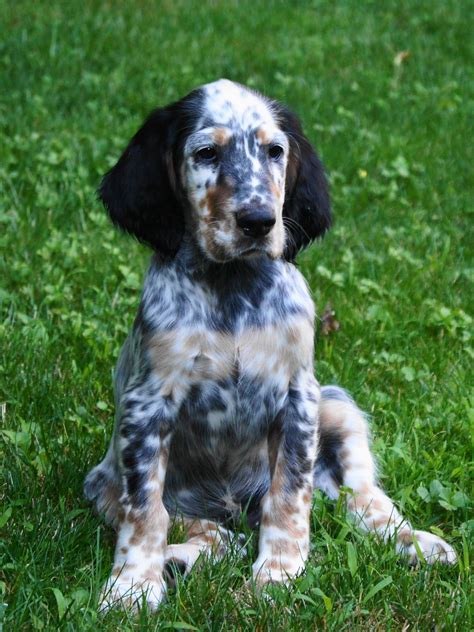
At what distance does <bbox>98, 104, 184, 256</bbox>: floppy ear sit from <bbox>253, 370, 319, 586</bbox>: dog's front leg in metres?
0.75

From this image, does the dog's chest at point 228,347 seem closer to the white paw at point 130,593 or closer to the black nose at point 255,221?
the black nose at point 255,221

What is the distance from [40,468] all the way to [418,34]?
9.06m

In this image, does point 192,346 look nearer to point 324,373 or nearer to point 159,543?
point 159,543

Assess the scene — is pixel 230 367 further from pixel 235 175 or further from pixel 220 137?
pixel 220 137

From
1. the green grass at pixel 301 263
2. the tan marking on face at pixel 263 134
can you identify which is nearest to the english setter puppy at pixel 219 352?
the tan marking on face at pixel 263 134

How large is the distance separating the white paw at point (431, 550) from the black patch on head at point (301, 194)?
1186 mm

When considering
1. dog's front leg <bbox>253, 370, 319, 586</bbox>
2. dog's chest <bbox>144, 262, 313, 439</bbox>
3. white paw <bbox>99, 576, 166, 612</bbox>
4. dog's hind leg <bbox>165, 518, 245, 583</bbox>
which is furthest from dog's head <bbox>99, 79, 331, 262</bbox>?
white paw <bbox>99, 576, 166, 612</bbox>

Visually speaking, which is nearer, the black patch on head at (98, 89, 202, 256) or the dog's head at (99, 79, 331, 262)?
the dog's head at (99, 79, 331, 262)

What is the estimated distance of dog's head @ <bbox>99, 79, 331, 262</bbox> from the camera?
3992 millimetres

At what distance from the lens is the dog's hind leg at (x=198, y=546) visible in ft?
13.3

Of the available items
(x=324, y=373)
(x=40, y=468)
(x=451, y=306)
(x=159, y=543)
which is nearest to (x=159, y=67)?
(x=451, y=306)

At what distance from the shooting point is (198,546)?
13.7 feet

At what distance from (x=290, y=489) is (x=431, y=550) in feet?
1.88

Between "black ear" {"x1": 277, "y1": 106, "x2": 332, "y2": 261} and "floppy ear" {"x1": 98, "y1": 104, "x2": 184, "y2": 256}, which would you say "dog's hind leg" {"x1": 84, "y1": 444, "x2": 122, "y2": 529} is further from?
"black ear" {"x1": 277, "y1": 106, "x2": 332, "y2": 261}
